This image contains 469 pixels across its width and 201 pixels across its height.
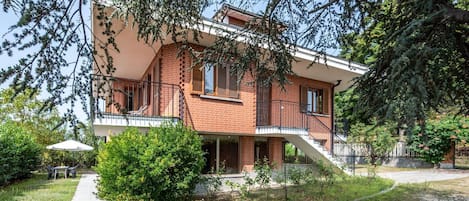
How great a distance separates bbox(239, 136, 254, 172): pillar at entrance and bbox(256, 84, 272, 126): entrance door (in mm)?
1032

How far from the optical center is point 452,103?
6.45 m

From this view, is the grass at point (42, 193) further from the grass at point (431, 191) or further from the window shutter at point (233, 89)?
the grass at point (431, 191)

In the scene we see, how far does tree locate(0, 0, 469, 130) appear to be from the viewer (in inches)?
159

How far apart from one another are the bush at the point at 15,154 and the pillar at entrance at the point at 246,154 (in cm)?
Result: 910

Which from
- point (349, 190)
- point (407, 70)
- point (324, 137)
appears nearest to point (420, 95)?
point (407, 70)

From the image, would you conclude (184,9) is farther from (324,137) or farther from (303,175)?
(324,137)

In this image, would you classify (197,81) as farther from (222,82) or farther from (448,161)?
(448,161)

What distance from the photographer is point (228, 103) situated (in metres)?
14.0

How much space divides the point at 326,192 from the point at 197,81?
18.4ft

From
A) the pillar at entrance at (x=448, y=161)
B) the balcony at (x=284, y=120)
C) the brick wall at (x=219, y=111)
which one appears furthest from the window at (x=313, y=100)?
the pillar at entrance at (x=448, y=161)

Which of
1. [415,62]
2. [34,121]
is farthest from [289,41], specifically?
[34,121]

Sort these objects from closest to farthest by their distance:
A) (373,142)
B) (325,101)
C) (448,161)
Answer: (325,101) < (448,161) < (373,142)

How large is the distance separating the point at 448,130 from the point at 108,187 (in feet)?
57.7

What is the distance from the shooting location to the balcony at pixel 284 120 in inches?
583
